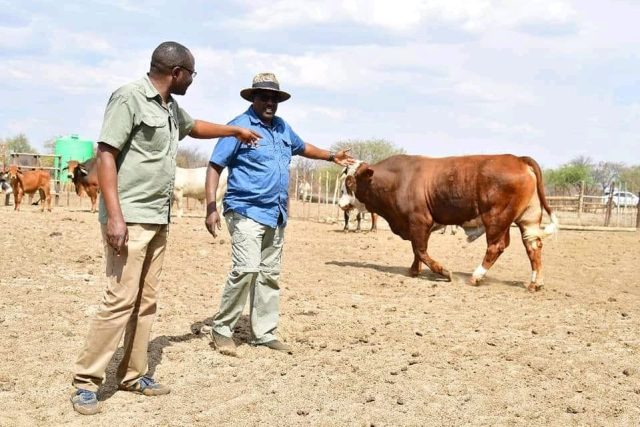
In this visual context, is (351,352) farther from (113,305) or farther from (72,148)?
(72,148)

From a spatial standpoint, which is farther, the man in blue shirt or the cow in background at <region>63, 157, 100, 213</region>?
the cow in background at <region>63, 157, 100, 213</region>

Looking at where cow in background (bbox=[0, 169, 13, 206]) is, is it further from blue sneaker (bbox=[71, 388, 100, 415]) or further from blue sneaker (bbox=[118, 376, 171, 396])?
blue sneaker (bbox=[71, 388, 100, 415])

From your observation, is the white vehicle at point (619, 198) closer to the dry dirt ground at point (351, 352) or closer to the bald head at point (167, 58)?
the dry dirt ground at point (351, 352)

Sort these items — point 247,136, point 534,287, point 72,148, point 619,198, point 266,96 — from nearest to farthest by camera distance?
point 247,136 < point 266,96 < point 534,287 < point 619,198 < point 72,148

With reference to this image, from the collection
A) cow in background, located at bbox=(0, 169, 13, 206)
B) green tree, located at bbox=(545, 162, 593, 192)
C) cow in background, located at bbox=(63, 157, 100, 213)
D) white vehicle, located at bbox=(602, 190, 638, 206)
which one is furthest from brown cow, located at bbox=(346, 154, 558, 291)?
green tree, located at bbox=(545, 162, 593, 192)

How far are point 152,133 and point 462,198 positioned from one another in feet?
21.1

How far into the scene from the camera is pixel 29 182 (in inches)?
795

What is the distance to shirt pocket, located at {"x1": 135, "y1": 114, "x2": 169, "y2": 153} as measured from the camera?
3.95 m

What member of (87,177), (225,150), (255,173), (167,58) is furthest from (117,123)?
(87,177)

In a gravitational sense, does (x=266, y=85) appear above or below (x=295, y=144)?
above

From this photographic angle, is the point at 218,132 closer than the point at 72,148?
Yes

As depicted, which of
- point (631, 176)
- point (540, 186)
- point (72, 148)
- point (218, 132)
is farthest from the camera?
point (631, 176)

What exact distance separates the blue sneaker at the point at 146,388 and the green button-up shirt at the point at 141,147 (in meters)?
0.99

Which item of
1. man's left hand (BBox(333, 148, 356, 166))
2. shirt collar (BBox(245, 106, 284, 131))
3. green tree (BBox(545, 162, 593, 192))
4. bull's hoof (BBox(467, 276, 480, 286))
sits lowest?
bull's hoof (BBox(467, 276, 480, 286))
